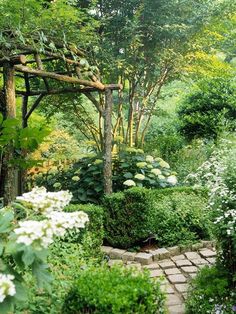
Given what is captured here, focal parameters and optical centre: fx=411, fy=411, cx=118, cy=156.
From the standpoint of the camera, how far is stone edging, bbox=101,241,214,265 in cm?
480

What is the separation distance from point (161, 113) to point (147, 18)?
2.17m

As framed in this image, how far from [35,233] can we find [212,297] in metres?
2.04

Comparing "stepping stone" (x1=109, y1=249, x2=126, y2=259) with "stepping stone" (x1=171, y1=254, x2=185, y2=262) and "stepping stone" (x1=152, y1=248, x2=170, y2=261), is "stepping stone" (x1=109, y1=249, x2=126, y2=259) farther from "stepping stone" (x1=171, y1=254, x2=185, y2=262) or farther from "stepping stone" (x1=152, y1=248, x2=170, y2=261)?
"stepping stone" (x1=171, y1=254, x2=185, y2=262)

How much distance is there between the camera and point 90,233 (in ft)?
13.4

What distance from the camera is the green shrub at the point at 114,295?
2.23m

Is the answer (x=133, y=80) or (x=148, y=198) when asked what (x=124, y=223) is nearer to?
(x=148, y=198)

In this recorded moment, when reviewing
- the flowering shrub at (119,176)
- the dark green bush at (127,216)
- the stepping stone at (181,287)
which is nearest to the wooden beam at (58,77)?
the flowering shrub at (119,176)

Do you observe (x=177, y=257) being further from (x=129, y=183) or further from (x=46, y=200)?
(x=46, y=200)

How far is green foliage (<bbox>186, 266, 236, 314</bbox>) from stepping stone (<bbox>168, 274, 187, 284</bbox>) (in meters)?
0.83

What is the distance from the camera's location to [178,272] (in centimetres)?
434

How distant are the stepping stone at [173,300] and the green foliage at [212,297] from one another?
12.4 inches

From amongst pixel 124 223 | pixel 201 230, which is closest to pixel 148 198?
pixel 124 223

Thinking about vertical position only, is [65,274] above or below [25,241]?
below

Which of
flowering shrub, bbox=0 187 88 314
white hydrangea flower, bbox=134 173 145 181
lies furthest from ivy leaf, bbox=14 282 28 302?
white hydrangea flower, bbox=134 173 145 181
